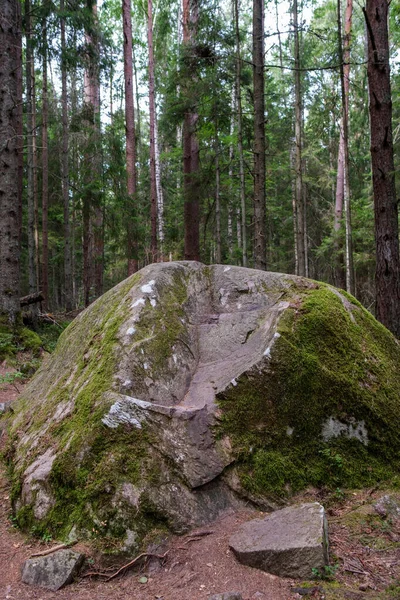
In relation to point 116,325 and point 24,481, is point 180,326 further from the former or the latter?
point 24,481

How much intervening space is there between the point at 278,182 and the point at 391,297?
20.6 metres

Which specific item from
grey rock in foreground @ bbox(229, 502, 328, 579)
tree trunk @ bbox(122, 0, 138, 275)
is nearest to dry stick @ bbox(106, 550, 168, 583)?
grey rock in foreground @ bbox(229, 502, 328, 579)

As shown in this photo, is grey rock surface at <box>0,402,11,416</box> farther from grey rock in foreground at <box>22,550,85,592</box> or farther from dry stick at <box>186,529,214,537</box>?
dry stick at <box>186,529,214,537</box>

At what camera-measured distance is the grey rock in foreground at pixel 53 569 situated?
8.67 ft

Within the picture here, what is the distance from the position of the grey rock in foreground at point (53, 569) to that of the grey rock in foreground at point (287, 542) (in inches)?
39.1

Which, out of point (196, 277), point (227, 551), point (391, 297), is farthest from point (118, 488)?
point (391, 297)

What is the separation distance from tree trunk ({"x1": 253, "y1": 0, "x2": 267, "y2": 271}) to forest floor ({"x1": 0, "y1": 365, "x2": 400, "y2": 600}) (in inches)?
287

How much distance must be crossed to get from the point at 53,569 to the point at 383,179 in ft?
22.1

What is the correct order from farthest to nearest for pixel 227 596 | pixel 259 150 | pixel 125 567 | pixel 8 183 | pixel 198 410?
pixel 259 150, pixel 8 183, pixel 198 410, pixel 125 567, pixel 227 596

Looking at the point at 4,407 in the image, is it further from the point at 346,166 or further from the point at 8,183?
the point at 346,166

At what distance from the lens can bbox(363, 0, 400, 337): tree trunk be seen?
6910 millimetres

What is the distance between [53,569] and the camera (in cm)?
268

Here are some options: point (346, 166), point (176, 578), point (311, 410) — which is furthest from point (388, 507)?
point (346, 166)

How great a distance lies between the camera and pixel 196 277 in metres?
4.92
